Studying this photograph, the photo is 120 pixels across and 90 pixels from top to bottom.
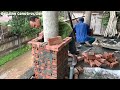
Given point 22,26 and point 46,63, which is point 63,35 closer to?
point 46,63

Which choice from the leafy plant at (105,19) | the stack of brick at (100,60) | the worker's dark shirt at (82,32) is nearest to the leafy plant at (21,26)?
the worker's dark shirt at (82,32)

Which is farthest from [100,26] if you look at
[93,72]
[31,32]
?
[93,72]

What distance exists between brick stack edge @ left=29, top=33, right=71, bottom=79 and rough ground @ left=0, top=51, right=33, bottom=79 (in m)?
3.07

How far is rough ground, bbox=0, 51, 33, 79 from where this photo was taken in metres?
6.75

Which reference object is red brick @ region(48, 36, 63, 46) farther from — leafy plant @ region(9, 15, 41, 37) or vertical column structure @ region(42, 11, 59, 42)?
leafy plant @ region(9, 15, 41, 37)

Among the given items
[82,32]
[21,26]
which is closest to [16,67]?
[21,26]

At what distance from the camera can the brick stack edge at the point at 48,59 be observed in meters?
3.35

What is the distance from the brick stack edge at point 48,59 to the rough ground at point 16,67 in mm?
3071

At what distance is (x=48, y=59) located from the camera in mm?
3420

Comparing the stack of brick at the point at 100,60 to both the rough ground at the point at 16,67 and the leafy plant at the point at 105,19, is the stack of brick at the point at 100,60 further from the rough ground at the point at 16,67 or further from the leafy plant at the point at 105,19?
the leafy plant at the point at 105,19
